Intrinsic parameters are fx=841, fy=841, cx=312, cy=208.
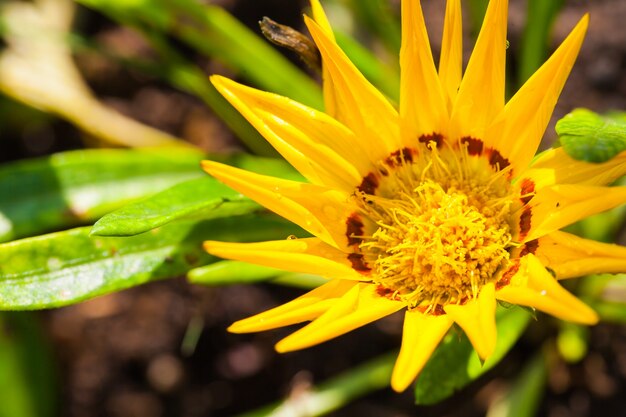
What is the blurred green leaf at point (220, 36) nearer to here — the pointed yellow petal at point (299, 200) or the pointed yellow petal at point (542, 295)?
the pointed yellow petal at point (299, 200)

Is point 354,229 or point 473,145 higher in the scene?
point 473,145

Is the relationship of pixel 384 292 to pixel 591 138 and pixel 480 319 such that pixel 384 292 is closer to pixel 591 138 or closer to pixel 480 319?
pixel 480 319

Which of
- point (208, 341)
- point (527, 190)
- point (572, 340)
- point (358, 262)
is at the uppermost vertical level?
point (527, 190)

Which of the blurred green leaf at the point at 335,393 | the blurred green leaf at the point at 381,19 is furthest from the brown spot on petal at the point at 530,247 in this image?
the blurred green leaf at the point at 381,19

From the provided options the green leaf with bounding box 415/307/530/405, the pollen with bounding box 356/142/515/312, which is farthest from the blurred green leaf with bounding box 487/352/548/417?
the pollen with bounding box 356/142/515/312

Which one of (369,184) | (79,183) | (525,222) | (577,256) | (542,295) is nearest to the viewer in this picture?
(542,295)

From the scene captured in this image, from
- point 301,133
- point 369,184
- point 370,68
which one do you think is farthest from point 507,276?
point 370,68

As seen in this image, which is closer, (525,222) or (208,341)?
(525,222)

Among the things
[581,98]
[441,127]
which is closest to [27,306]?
[441,127]
